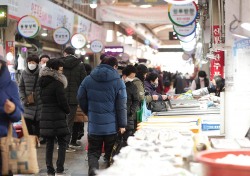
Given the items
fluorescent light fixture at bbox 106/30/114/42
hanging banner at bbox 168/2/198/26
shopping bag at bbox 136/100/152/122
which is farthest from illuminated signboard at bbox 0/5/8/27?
fluorescent light fixture at bbox 106/30/114/42

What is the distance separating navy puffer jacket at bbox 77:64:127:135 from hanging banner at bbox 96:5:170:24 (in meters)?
14.7

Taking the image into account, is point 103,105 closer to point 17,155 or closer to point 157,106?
point 17,155

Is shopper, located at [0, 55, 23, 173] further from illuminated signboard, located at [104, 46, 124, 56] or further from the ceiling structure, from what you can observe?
illuminated signboard, located at [104, 46, 124, 56]

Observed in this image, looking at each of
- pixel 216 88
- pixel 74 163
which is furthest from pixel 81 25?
pixel 74 163

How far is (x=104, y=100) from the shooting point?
677cm

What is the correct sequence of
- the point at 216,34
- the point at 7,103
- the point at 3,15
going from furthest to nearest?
the point at 3,15 → the point at 216,34 → the point at 7,103

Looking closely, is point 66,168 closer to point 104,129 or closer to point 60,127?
point 60,127

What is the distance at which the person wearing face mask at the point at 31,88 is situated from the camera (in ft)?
32.0

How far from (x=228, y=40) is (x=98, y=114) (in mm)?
2118

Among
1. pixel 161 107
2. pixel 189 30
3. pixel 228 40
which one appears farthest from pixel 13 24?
pixel 228 40

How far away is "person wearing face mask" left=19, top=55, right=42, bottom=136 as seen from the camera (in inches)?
384

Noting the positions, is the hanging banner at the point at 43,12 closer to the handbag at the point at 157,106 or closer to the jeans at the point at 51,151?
the handbag at the point at 157,106

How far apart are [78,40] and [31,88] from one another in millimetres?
8810

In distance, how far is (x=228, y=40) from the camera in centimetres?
Result: 616
